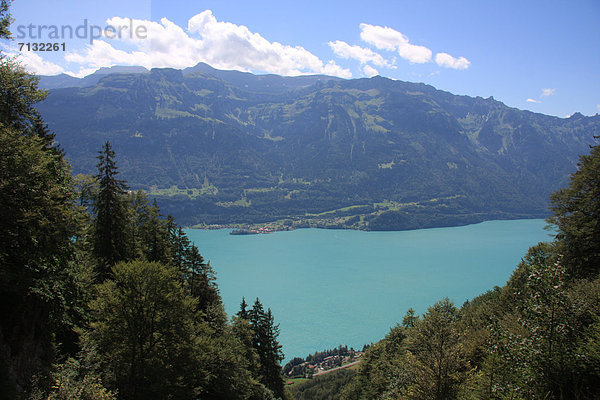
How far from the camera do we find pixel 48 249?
11.6 metres

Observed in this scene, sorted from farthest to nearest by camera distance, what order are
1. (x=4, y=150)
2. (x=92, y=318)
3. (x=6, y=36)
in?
1. (x=92, y=318)
2. (x=6, y=36)
3. (x=4, y=150)

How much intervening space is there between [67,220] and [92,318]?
651 cm

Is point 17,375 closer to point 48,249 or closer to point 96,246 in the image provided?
point 48,249

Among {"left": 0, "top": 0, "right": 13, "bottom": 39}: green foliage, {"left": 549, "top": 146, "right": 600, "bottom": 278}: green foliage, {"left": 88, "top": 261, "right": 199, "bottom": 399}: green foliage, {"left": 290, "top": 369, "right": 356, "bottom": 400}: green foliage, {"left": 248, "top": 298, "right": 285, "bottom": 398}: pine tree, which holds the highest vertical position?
{"left": 0, "top": 0, "right": 13, "bottom": 39}: green foliage

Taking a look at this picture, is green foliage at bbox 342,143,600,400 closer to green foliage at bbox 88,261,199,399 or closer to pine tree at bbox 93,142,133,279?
green foliage at bbox 88,261,199,399

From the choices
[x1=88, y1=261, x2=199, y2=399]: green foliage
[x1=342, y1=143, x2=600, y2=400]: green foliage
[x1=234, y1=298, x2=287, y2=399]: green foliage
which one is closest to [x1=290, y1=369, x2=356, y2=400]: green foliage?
[x1=234, y1=298, x2=287, y2=399]: green foliage

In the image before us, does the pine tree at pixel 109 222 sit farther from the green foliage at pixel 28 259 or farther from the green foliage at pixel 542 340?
the green foliage at pixel 542 340

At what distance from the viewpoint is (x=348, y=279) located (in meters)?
119

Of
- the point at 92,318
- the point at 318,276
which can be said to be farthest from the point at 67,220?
the point at 318,276

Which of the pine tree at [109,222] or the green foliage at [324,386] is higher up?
the pine tree at [109,222]

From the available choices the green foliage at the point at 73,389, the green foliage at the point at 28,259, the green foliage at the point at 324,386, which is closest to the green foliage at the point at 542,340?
the green foliage at the point at 73,389

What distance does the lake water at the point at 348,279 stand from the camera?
273 ft

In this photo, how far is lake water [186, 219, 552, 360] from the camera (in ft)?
273

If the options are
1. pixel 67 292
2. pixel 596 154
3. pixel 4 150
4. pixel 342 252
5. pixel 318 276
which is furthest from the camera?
pixel 342 252
